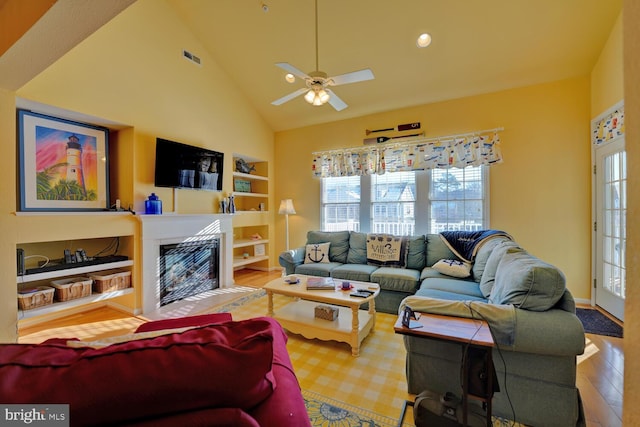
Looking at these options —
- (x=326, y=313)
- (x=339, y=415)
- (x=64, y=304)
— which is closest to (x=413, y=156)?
(x=326, y=313)

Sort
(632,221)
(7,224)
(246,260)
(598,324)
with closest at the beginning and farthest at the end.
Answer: (632,221) < (7,224) < (598,324) < (246,260)

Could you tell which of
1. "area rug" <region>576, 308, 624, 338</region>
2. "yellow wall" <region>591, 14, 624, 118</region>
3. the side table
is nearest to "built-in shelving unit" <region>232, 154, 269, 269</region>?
the side table

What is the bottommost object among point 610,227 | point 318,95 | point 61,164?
point 610,227

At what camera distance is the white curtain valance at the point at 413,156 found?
366 cm

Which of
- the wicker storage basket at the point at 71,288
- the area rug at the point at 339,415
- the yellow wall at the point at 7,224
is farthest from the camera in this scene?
the wicker storage basket at the point at 71,288

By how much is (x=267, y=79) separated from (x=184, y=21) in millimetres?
1314

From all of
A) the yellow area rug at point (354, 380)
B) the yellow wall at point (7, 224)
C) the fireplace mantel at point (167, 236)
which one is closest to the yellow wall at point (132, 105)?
the yellow wall at point (7, 224)

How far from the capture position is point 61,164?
9.02 ft

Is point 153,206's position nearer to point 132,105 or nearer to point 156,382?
point 132,105

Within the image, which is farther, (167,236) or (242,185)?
(242,185)

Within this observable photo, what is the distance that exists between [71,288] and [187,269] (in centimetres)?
125

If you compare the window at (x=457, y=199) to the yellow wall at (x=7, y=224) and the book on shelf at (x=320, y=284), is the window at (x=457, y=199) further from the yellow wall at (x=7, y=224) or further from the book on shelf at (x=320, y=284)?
the yellow wall at (x=7, y=224)

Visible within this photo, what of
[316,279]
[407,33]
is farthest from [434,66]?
[316,279]

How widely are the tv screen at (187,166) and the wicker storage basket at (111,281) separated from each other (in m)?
1.15
